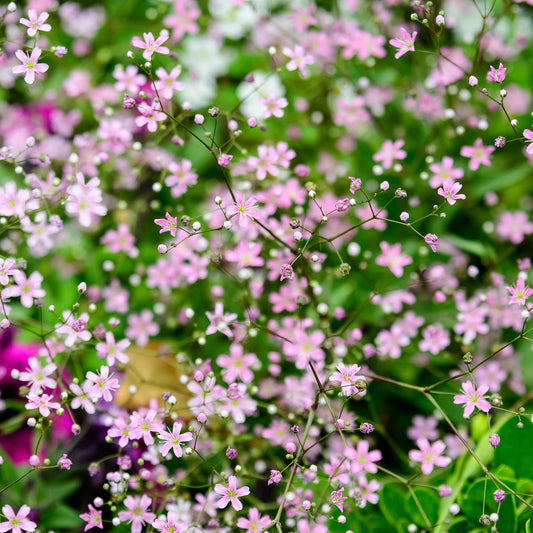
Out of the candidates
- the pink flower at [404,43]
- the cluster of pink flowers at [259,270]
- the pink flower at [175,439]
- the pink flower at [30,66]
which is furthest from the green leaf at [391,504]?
the pink flower at [30,66]

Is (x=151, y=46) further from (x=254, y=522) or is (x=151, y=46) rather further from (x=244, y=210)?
(x=254, y=522)

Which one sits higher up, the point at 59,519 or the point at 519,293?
the point at 519,293

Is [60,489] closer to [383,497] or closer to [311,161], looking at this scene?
[383,497]

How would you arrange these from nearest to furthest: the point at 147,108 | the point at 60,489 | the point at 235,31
A: the point at 147,108 → the point at 60,489 → the point at 235,31

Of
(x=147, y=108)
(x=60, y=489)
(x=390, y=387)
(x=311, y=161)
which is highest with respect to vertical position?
(x=147, y=108)

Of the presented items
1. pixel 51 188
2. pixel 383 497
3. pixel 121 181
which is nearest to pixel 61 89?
pixel 121 181

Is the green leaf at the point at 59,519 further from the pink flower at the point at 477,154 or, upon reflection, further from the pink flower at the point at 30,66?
the pink flower at the point at 477,154

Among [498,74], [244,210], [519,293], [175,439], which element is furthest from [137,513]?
[498,74]
